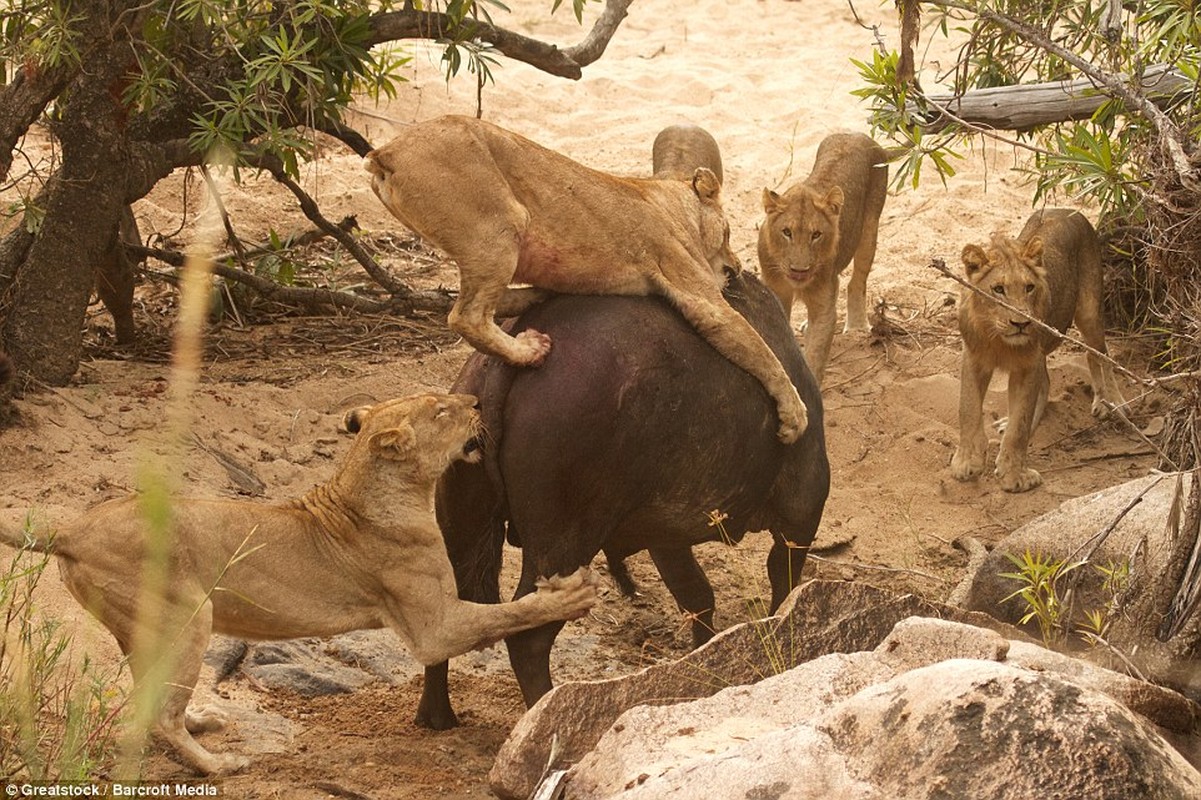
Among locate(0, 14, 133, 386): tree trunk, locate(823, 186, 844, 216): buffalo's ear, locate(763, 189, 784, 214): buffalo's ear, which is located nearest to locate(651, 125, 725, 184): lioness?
locate(763, 189, 784, 214): buffalo's ear

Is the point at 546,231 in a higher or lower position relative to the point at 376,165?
lower

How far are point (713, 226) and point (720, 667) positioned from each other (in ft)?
6.54

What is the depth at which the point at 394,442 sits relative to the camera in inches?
209

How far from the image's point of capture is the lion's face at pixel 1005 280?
8648mm

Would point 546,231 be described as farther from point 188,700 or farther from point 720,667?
point 188,700

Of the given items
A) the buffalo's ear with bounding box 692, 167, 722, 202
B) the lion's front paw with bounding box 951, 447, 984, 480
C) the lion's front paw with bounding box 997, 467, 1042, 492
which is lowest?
the lion's front paw with bounding box 997, 467, 1042, 492

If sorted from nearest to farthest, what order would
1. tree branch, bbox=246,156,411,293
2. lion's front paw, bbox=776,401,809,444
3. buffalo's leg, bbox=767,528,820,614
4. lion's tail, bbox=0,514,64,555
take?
lion's tail, bbox=0,514,64,555 < lion's front paw, bbox=776,401,809,444 < buffalo's leg, bbox=767,528,820,614 < tree branch, bbox=246,156,411,293

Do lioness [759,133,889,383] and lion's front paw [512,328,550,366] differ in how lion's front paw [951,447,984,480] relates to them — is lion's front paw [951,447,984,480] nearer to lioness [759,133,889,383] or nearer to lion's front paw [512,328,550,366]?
lioness [759,133,889,383]

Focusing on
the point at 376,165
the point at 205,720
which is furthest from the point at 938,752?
the point at 376,165

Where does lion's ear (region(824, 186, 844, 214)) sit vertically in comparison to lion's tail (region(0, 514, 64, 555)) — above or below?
above

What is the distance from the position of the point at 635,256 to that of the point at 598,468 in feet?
2.82

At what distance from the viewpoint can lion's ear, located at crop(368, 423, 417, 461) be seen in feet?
17.4

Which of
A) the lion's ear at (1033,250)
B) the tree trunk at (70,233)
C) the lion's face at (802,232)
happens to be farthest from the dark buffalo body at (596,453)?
the lion's face at (802,232)

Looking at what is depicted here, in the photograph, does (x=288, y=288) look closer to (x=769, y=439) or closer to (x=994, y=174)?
(x=769, y=439)
